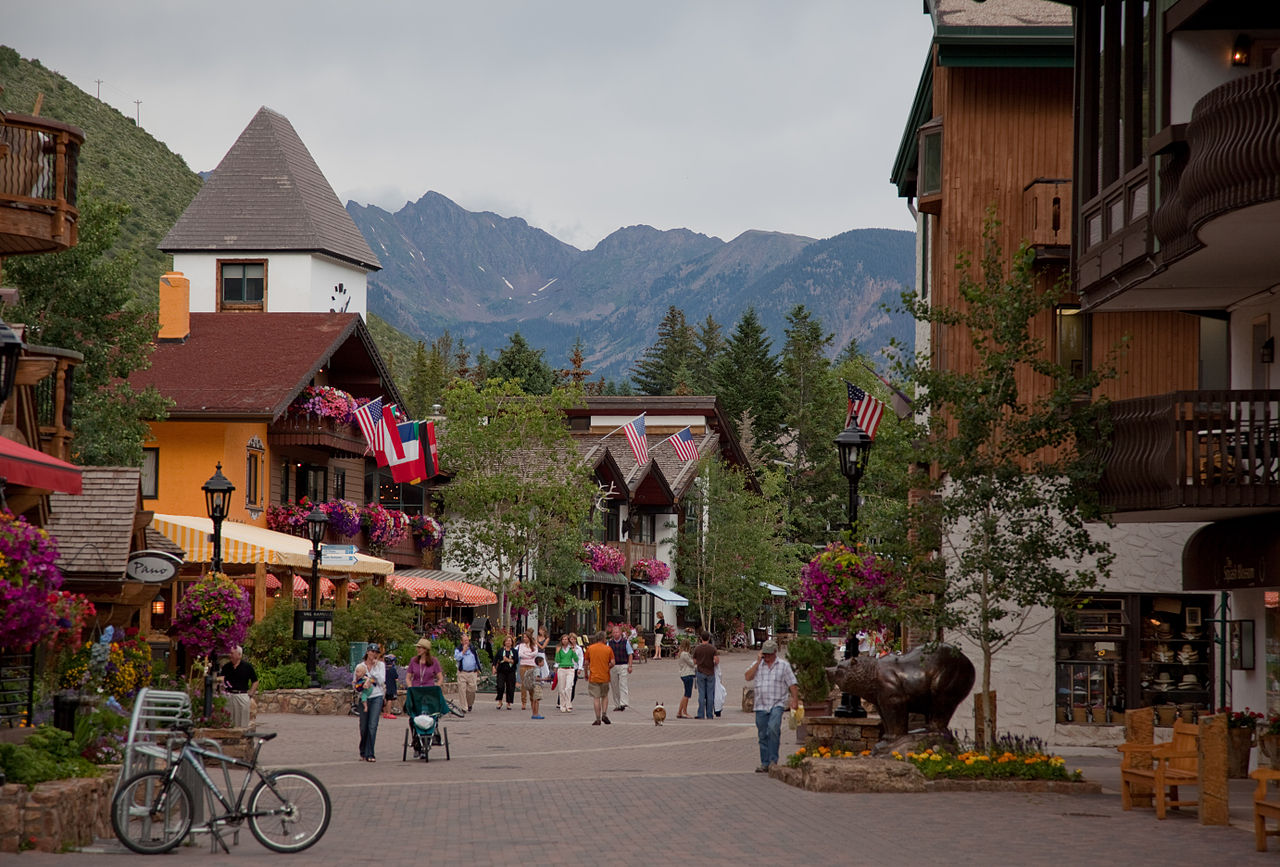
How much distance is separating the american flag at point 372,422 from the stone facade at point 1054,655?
2007cm

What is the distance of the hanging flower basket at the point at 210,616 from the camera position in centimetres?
2236

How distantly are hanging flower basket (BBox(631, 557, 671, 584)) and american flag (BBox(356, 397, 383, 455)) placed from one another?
91.3ft

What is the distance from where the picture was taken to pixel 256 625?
32.4 meters

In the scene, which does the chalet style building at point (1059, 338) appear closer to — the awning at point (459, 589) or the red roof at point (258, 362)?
the red roof at point (258, 362)

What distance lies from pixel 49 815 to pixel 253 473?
3098 centimetres

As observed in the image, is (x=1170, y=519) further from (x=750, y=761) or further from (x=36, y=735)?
(x=36, y=735)

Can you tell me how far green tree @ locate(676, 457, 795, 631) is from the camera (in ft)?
236

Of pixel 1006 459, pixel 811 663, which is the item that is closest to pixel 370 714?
pixel 811 663

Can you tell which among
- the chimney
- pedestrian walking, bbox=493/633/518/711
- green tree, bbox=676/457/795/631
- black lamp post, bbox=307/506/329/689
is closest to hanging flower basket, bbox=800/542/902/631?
black lamp post, bbox=307/506/329/689

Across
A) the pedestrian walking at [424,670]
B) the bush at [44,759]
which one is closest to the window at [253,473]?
the pedestrian walking at [424,670]

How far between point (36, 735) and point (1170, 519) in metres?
14.0

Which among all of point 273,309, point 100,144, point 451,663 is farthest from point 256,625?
point 100,144

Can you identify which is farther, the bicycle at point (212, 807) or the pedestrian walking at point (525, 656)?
the pedestrian walking at point (525, 656)

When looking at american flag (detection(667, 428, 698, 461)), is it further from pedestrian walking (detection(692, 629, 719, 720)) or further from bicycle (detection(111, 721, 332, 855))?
bicycle (detection(111, 721, 332, 855))
